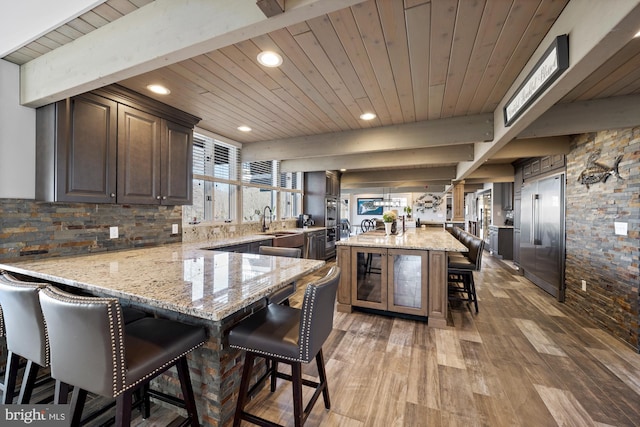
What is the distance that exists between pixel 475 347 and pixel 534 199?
11.4ft

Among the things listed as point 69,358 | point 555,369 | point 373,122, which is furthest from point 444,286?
point 69,358

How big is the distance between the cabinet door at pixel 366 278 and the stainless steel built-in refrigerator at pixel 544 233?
9.17 feet

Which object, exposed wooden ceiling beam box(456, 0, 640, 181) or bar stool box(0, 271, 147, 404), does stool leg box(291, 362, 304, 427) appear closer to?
bar stool box(0, 271, 147, 404)

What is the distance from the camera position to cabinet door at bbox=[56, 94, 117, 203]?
2.04m

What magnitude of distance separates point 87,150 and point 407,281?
3443 millimetres

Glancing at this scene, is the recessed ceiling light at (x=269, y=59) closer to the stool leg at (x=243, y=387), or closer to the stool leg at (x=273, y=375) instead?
the stool leg at (x=243, y=387)

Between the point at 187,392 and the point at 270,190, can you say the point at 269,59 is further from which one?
the point at 270,190

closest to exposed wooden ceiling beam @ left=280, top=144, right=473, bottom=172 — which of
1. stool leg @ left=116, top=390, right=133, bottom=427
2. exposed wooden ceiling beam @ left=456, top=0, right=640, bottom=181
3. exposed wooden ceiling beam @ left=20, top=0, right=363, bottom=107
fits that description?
exposed wooden ceiling beam @ left=456, top=0, right=640, bottom=181

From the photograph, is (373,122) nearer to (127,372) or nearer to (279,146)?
(279,146)

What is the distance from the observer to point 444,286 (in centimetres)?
287

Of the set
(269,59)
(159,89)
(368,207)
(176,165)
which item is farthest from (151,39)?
(368,207)

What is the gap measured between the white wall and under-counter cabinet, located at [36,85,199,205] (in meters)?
0.05

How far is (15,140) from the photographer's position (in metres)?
2.02

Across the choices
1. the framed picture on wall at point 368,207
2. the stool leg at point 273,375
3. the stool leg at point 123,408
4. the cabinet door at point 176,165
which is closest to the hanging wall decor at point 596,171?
the stool leg at point 273,375
